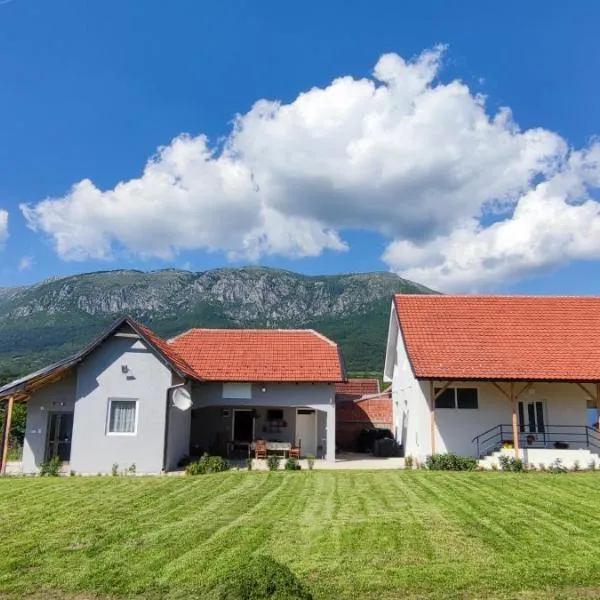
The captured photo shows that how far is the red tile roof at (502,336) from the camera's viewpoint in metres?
20.3

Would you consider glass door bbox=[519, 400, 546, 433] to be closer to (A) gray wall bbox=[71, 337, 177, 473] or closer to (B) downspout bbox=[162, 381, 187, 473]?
(B) downspout bbox=[162, 381, 187, 473]

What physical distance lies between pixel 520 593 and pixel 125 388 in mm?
16088

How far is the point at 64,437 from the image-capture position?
20.5 m

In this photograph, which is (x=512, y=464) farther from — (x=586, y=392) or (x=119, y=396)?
(x=119, y=396)

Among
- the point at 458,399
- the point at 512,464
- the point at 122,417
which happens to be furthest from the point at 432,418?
the point at 122,417

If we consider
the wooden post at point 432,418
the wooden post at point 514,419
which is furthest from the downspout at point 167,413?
the wooden post at point 514,419

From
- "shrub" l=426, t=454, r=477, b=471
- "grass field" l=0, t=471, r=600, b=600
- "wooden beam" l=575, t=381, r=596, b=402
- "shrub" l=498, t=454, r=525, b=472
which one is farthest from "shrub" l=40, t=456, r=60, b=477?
"wooden beam" l=575, t=381, r=596, b=402

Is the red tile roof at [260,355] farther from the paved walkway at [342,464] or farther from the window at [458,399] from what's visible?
the window at [458,399]

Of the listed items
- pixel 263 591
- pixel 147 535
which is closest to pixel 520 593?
pixel 263 591

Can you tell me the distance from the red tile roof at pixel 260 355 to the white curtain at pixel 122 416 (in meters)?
3.89

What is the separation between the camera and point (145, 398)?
64.0 feet

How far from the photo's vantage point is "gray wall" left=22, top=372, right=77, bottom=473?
19891 millimetres

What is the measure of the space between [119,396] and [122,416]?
2.55 ft

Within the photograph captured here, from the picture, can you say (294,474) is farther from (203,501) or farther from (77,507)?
(77,507)
